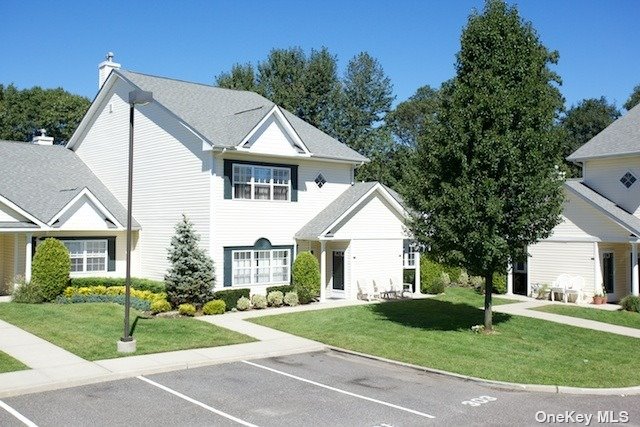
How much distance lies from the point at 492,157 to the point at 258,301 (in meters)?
11.0

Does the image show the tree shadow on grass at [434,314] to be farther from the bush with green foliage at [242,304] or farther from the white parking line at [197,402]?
the white parking line at [197,402]

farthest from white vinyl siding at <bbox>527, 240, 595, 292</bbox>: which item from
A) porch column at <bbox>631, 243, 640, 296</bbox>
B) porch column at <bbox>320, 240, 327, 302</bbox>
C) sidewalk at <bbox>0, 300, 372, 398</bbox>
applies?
sidewalk at <bbox>0, 300, 372, 398</bbox>

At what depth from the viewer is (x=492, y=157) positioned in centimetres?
1744

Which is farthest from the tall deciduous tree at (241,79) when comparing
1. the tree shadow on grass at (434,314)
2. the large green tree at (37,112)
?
the tree shadow on grass at (434,314)

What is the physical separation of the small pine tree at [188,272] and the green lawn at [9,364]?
28.1 ft

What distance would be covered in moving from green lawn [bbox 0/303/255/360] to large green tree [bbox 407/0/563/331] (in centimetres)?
709

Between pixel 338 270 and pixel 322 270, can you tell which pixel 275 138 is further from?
pixel 338 270

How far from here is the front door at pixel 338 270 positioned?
27500mm

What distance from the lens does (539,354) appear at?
54.3 feet

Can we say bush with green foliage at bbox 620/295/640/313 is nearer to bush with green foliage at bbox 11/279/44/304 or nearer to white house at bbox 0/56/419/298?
white house at bbox 0/56/419/298

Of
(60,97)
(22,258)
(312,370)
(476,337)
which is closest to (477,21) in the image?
(476,337)

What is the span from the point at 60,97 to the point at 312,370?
5284 cm

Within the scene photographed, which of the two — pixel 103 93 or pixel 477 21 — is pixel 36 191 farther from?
pixel 477 21

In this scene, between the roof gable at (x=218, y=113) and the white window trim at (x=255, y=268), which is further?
the white window trim at (x=255, y=268)
